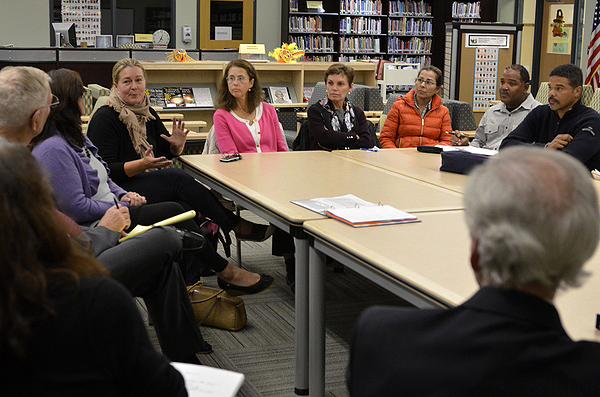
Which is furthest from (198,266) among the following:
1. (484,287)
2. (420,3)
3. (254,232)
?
(420,3)

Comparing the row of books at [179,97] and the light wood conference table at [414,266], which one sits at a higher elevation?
the row of books at [179,97]

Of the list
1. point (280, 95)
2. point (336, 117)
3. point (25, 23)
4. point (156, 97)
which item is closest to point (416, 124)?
point (336, 117)

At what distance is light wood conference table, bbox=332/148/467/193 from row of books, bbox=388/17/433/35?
8.81 meters

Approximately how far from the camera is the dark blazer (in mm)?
921

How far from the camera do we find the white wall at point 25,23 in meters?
11.1

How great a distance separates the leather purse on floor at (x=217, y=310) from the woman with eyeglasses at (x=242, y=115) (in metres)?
1.17

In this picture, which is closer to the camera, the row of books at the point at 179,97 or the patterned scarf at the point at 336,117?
the patterned scarf at the point at 336,117

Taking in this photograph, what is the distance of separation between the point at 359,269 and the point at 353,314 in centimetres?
145

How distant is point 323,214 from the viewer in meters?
2.49

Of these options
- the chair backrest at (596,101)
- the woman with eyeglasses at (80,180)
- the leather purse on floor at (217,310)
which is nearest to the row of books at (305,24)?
the chair backrest at (596,101)

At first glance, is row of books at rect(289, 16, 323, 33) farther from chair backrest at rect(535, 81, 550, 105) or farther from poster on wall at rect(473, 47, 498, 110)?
chair backrest at rect(535, 81, 550, 105)

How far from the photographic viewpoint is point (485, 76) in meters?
8.16

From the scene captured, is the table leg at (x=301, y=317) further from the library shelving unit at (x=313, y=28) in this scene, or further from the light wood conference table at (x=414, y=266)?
the library shelving unit at (x=313, y=28)

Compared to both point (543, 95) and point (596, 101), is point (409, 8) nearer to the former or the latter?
point (543, 95)
